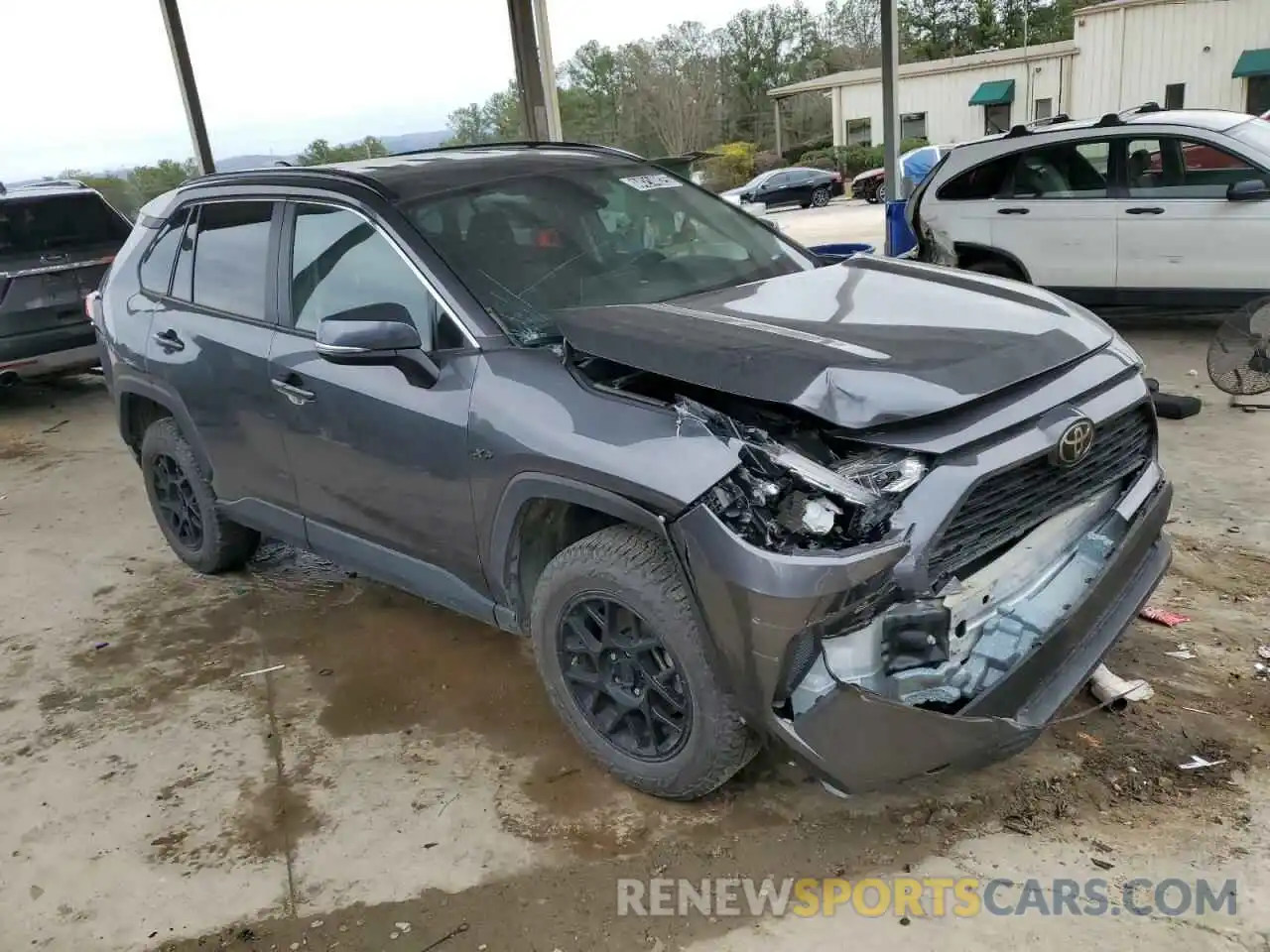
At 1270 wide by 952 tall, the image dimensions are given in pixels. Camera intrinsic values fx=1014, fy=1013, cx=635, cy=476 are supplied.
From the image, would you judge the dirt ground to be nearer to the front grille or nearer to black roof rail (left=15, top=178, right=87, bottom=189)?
the front grille

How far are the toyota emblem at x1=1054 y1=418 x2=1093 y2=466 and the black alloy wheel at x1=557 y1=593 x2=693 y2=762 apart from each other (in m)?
1.14

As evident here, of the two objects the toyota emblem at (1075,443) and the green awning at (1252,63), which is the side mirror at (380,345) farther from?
the green awning at (1252,63)

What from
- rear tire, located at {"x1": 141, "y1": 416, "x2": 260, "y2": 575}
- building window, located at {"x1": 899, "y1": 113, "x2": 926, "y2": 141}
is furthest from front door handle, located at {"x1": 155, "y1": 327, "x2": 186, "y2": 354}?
building window, located at {"x1": 899, "y1": 113, "x2": 926, "y2": 141}

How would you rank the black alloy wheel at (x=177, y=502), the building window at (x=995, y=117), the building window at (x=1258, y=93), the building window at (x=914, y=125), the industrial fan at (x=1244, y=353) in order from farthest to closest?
the building window at (x=914, y=125) → the building window at (x=995, y=117) → the building window at (x=1258, y=93) → the industrial fan at (x=1244, y=353) → the black alloy wheel at (x=177, y=502)

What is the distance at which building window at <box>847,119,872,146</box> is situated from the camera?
37.2 metres

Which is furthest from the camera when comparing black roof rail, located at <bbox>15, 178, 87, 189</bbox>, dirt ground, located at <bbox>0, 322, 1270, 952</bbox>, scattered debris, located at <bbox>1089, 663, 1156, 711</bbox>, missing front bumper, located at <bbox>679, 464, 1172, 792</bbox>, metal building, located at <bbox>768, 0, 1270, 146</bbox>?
metal building, located at <bbox>768, 0, 1270, 146</bbox>

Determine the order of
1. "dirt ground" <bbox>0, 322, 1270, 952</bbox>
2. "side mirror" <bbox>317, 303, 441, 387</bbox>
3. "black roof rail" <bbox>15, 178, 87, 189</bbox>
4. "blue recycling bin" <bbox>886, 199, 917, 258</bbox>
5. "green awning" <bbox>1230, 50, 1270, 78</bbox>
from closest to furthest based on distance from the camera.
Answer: "dirt ground" <bbox>0, 322, 1270, 952</bbox> → "side mirror" <bbox>317, 303, 441, 387</bbox> → "black roof rail" <bbox>15, 178, 87, 189</bbox> → "blue recycling bin" <bbox>886, 199, 917, 258</bbox> → "green awning" <bbox>1230, 50, 1270, 78</bbox>

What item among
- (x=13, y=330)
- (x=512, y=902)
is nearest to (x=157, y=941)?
(x=512, y=902)

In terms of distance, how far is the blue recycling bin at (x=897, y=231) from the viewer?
32.1ft

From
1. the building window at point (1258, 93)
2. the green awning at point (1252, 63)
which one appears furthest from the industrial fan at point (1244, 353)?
the building window at point (1258, 93)

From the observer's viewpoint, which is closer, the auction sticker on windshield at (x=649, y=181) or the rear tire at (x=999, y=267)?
the auction sticker on windshield at (x=649, y=181)

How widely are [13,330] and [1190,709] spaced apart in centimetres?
844

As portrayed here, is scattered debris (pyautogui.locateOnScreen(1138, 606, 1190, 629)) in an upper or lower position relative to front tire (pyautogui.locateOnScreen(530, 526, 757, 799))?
lower

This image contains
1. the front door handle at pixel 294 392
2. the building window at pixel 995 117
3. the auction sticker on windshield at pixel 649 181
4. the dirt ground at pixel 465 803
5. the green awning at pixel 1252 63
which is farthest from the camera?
the building window at pixel 995 117
